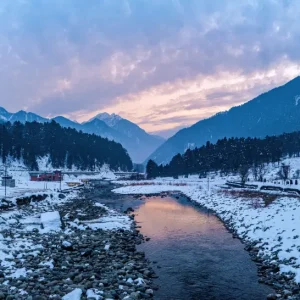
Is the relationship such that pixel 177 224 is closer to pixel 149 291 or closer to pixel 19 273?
pixel 149 291

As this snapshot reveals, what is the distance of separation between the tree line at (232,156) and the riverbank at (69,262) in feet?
332

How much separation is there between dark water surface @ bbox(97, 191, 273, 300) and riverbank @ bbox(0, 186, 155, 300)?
1333mm

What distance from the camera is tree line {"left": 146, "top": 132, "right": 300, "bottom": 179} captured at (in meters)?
131

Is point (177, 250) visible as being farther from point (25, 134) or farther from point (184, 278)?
point (25, 134)

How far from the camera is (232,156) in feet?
448

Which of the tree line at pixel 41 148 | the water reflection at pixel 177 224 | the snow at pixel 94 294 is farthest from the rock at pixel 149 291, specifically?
the tree line at pixel 41 148

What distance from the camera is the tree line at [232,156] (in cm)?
13100

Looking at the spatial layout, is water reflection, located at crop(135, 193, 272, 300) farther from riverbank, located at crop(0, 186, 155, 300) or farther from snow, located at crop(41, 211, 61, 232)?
snow, located at crop(41, 211, 61, 232)

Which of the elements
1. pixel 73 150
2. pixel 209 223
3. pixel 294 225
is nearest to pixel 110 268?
pixel 294 225

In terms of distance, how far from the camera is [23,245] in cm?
2139

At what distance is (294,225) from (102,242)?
15637mm

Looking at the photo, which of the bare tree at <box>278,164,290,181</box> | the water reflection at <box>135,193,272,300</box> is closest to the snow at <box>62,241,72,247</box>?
the water reflection at <box>135,193,272,300</box>

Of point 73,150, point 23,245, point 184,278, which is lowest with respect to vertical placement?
point 184,278

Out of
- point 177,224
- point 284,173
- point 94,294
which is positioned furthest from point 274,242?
point 284,173
